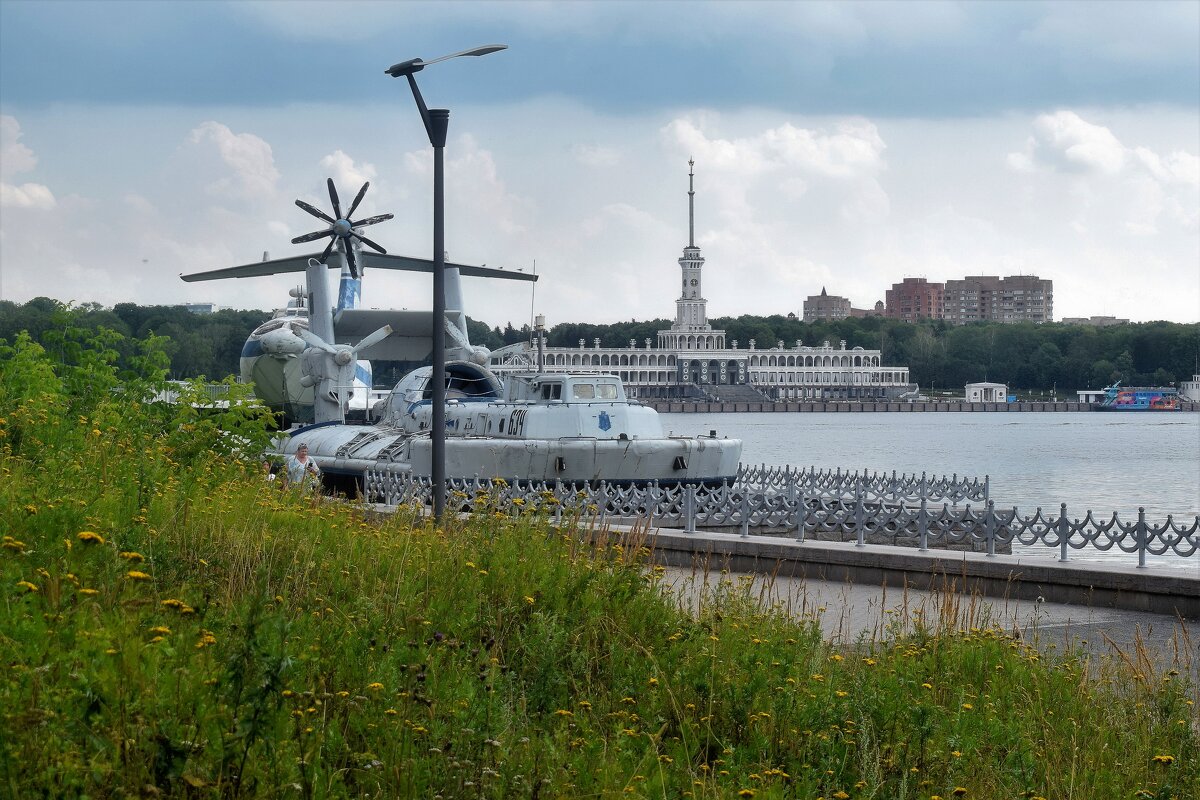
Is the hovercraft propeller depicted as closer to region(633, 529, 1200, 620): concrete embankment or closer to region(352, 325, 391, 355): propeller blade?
region(352, 325, 391, 355): propeller blade

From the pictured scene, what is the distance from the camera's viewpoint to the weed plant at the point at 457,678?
5.27 metres

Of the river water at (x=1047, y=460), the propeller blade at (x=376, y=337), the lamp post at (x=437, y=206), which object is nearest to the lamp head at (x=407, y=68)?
the lamp post at (x=437, y=206)

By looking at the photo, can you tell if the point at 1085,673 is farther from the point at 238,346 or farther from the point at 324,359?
the point at 238,346

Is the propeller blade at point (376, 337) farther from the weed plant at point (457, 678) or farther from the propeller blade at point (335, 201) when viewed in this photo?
the weed plant at point (457, 678)

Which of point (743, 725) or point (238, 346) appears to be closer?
point (743, 725)

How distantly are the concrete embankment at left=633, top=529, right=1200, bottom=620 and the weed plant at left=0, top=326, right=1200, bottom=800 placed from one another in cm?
321

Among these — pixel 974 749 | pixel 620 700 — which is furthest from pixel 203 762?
pixel 974 749

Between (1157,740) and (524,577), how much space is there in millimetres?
4105

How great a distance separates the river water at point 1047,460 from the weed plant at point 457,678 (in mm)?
12451

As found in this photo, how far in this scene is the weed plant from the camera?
5.27 meters

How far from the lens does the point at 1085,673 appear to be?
9125mm

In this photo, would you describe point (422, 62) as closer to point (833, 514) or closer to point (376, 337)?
point (833, 514)

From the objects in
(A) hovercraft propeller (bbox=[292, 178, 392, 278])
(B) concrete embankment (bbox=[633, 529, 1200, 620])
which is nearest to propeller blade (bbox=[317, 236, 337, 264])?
(A) hovercraft propeller (bbox=[292, 178, 392, 278])

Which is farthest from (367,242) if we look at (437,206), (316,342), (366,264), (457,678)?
(457,678)
